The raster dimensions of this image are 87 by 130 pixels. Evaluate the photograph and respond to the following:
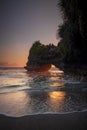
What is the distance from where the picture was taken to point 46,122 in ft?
15.3

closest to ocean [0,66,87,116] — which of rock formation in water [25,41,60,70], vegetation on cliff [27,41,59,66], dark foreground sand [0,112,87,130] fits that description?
dark foreground sand [0,112,87,130]

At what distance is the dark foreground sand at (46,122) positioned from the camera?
4289 mm

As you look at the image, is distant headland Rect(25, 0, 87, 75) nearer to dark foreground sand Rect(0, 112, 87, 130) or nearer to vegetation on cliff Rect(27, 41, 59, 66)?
dark foreground sand Rect(0, 112, 87, 130)

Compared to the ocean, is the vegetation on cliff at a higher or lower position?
higher

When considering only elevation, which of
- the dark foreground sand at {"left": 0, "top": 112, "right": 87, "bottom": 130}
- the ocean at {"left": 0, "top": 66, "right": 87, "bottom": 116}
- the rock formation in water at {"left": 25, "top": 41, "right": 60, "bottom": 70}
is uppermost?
the rock formation in water at {"left": 25, "top": 41, "right": 60, "bottom": 70}

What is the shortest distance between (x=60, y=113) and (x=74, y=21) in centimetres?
1110

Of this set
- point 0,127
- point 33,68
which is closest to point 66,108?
point 0,127

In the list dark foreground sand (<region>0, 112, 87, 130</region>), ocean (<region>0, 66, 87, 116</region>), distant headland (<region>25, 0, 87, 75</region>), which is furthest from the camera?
distant headland (<region>25, 0, 87, 75</region>)

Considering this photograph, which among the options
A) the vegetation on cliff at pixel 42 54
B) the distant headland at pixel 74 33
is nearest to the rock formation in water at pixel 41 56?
the vegetation on cliff at pixel 42 54

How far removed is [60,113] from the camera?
5.57m

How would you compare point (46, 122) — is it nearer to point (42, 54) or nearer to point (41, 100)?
point (41, 100)

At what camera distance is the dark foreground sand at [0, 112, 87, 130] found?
4.29 m

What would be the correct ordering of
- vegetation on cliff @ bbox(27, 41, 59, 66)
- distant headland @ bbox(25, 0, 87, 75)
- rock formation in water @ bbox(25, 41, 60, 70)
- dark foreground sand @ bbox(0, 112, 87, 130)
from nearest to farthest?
dark foreground sand @ bbox(0, 112, 87, 130) → distant headland @ bbox(25, 0, 87, 75) → vegetation on cliff @ bbox(27, 41, 59, 66) → rock formation in water @ bbox(25, 41, 60, 70)

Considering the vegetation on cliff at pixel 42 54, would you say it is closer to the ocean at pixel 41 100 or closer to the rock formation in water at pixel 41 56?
the rock formation in water at pixel 41 56
